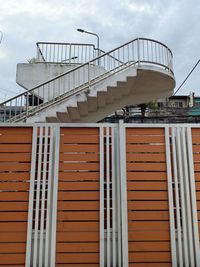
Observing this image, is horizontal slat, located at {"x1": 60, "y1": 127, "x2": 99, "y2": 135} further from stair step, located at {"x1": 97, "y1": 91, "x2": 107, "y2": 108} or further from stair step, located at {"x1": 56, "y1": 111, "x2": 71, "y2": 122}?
stair step, located at {"x1": 97, "y1": 91, "x2": 107, "y2": 108}

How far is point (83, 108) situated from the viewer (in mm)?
5848

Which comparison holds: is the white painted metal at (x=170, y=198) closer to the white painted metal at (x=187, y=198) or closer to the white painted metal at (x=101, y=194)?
the white painted metal at (x=187, y=198)

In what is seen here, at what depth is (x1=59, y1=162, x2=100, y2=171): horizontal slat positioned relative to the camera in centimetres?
423

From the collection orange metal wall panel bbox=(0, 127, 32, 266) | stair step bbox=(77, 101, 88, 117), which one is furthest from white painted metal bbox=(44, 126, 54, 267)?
stair step bbox=(77, 101, 88, 117)

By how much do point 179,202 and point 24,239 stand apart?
8.04 feet

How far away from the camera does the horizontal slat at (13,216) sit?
399cm

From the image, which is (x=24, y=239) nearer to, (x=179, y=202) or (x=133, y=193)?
(x=133, y=193)

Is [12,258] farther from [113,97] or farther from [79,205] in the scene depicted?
[113,97]

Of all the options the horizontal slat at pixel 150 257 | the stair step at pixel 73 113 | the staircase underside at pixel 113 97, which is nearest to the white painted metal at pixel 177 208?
the horizontal slat at pixel 150 257

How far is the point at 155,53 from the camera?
661cm

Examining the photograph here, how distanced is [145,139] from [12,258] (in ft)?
8.97

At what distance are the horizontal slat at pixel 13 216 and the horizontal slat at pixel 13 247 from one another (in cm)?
34

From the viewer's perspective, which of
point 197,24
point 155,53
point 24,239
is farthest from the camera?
point 197,24

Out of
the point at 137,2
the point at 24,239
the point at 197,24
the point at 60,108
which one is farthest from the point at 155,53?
the point at 24,239
